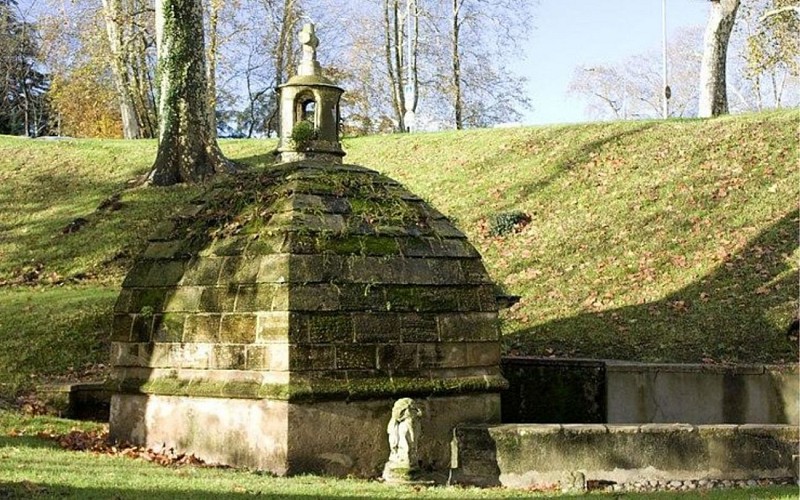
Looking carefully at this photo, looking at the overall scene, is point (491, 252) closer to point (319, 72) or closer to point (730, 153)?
point (730, 153)

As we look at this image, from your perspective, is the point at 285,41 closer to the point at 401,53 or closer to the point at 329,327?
the point at 401,53

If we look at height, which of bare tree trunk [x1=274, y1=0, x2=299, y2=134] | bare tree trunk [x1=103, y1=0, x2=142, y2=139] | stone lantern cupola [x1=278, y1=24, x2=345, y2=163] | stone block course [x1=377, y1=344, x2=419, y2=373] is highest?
bare tree trunk [x1=274, y1=0, x2=299, y2=134]

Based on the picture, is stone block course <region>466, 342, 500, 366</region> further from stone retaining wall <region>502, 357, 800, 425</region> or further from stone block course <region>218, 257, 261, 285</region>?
stone retaining wall <region>502, 357, 800, 425</region>

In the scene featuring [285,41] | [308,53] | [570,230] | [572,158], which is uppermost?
[285,41]

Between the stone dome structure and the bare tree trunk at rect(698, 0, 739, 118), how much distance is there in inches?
748

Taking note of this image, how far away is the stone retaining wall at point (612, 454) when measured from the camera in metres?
9.62

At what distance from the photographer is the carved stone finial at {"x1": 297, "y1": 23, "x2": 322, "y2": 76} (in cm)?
1203

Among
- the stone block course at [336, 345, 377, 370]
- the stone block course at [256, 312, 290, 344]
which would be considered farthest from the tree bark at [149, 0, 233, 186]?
the stone block course at [336, 345, 377, 370]

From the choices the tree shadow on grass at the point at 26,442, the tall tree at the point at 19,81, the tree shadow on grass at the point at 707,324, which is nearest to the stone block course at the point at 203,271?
the tree shadow on grass at the point at 26,442

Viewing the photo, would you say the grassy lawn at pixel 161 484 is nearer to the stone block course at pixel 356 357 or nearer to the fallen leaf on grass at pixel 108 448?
the fallen leaf on grass at pixel 108 448

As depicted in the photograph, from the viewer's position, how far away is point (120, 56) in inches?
1108

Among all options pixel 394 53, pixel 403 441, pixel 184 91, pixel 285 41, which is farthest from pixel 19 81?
pixel 403 441

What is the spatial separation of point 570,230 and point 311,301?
12.0 metres

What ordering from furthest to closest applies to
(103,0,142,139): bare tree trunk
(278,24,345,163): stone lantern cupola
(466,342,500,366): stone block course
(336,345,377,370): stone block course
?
(103,0,142,139): bare tree trunk < (278,24,345,163): stone lantern cupola < (466,342,500,366): stone block course < (336,345,377,370): stone block course
